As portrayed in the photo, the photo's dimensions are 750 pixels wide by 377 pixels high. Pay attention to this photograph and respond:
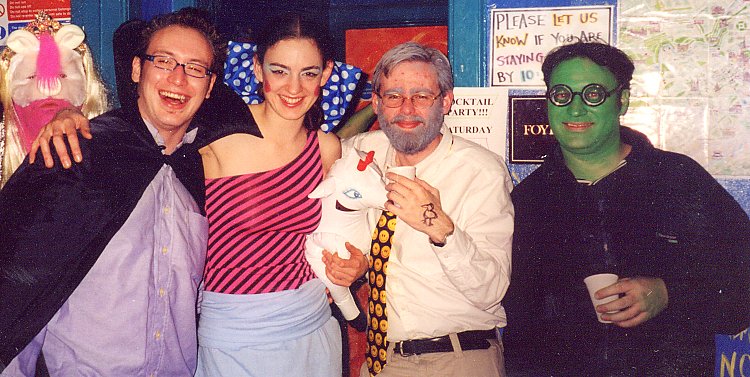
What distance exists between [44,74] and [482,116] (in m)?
2.11

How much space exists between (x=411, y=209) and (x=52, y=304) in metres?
1.23

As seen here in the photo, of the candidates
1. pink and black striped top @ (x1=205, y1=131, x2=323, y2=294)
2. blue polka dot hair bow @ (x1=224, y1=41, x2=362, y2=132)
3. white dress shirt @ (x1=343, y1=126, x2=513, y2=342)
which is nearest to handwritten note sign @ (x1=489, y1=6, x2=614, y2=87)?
white dress shirt @ (x1=343, y1=126, x2=513, y2=342)

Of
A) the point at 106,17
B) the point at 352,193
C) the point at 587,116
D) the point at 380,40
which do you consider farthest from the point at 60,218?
the point at 380,40

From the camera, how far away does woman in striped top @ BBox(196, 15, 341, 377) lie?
2271mm

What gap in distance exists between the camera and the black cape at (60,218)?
5.86 feet

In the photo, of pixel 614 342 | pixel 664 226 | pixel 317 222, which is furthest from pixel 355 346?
pixel 664 226

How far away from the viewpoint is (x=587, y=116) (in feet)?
7.84

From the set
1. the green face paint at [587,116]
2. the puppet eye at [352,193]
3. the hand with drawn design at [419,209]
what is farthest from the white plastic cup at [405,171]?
the green face paint at [587,116]

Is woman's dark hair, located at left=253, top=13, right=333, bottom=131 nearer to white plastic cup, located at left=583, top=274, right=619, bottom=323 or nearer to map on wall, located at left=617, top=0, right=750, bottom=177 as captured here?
map on wall, located at left=617, top=0, right=750, bottom=177

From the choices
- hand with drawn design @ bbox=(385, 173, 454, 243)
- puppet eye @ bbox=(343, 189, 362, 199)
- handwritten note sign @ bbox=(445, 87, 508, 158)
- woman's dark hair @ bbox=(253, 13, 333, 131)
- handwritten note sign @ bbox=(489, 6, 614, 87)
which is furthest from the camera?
handwritten note sign @ bbox=(445, 87, 508, 158)

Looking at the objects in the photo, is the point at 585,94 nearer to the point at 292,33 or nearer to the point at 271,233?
the point at 292,33

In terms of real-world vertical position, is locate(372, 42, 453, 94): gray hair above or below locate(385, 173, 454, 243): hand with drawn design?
above

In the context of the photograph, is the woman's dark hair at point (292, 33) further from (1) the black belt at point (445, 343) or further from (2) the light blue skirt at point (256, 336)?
(1) the black belt at point (445, 343)

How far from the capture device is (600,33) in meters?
2.54
